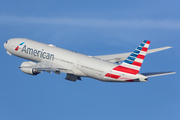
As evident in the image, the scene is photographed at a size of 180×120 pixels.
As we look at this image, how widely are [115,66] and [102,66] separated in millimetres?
2854

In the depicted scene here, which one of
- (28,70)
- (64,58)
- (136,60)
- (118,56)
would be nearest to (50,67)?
(64,58)

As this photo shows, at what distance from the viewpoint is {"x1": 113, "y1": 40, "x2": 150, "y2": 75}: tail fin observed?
65.6 meters

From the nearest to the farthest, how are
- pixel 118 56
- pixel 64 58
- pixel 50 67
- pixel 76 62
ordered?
pixel 76 62 < pixel 64 58 < pixel 50 67 < pixel 118 56

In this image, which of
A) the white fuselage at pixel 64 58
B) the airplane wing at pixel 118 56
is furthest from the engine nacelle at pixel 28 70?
the airplane wing at pixel 118 56

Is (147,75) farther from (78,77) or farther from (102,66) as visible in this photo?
(78,77)

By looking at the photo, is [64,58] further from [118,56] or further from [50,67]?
[118,56]

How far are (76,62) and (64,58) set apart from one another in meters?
3.26

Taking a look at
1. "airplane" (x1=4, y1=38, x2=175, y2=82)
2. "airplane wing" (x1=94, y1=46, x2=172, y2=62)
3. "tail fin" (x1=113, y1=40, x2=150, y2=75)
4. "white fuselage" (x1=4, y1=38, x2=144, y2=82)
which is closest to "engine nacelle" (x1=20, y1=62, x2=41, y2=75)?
"airplane" (x1=4, y1=38, x2=175, y2=82)

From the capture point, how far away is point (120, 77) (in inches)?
2768

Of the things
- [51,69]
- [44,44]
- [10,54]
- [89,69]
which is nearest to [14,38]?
[10,54]

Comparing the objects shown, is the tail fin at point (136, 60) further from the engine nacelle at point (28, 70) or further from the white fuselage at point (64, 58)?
the engine nacelle at point (28, 70)

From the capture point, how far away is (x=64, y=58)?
7725 cm

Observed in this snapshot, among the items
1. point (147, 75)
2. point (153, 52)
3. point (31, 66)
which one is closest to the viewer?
point (147, 75)

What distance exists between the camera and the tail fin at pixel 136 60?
6562 cm
